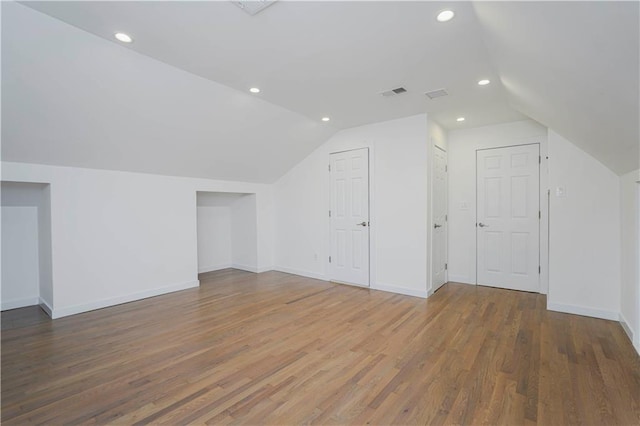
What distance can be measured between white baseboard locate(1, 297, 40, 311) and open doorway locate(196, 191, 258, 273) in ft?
7.86

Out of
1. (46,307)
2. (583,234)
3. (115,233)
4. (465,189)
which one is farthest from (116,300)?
(583,234)

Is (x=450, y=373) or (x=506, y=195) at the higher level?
(x=506, y=195)

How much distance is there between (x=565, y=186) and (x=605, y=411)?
100 inches

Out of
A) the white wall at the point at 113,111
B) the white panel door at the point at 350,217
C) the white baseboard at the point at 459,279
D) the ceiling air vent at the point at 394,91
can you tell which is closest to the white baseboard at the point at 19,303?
the white wall at the point at 113,111

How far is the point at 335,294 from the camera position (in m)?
4.33

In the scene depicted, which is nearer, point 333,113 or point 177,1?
point 177,1

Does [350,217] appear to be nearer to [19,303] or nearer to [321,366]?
[321,366]

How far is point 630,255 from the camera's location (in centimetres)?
285

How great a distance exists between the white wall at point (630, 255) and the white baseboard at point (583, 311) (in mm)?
121

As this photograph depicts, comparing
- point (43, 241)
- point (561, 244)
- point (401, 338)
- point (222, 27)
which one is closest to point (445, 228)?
point (561, 244)

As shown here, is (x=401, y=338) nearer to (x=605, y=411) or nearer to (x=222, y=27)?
(x=605, y=411)

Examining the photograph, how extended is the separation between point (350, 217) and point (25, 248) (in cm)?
453

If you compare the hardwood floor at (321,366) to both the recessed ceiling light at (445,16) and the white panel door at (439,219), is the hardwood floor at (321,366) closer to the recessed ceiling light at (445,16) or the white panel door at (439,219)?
the white panel door at (439,219)

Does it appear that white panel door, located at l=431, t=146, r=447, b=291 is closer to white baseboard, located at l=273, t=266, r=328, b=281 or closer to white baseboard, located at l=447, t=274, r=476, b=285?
white baseboard, located at l=447, t=274, r=476, b=285
